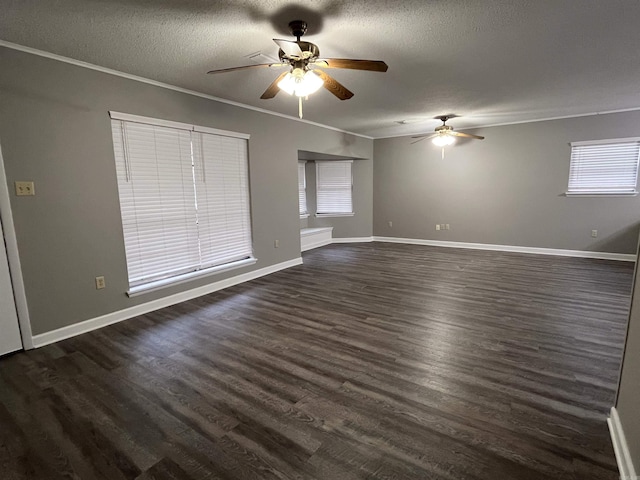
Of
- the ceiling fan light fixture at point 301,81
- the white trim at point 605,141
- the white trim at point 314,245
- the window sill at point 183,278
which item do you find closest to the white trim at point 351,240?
the white trim at point 314,245

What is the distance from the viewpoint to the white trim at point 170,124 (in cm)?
318

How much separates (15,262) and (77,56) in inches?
73.4

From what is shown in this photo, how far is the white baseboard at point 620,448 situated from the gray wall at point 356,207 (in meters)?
6.21

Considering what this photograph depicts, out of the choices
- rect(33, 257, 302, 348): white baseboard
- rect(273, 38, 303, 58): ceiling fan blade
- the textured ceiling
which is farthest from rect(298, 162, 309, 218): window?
rect(273, 38, 303, 58): ceiling fan blade

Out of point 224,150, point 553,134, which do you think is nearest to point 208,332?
point 224,150

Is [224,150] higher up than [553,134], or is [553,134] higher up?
[553,134]

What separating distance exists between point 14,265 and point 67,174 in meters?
0.89

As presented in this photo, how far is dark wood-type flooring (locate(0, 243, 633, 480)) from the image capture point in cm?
156

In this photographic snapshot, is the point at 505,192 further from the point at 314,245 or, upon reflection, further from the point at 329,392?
the point at 329,392

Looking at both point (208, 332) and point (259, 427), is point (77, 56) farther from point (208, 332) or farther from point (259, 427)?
point (259, 427)

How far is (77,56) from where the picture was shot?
276cm

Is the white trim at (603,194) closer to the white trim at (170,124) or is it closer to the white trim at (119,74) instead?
the white trim at (119,74)

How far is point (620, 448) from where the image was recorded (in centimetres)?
153

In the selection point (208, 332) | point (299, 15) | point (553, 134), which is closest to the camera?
point (299, 15)
